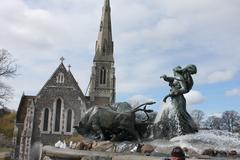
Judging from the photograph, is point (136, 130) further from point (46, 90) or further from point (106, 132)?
point (46, 90)

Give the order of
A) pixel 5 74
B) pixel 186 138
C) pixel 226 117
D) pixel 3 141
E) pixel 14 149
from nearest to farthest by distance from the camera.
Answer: pixel 186 138
pixel 5 74
pixel 14 149
pixel 226 117
pixel 3 141

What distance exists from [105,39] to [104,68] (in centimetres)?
666

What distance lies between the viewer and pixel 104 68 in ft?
203

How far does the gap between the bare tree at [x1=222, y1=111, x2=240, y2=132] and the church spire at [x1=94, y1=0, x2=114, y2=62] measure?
21.8 meters

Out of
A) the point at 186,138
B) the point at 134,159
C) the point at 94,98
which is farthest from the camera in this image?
the point at 94,98

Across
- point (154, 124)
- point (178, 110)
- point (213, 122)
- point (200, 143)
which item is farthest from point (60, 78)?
point (200, 143)

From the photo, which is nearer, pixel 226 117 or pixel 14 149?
pixel 14 149

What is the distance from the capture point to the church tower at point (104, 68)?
189 feet

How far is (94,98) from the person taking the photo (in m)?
56.9

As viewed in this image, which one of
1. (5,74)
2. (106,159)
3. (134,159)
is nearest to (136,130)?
(106,159)

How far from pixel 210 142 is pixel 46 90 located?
142 feet

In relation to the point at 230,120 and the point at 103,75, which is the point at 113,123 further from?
the point at 103,75

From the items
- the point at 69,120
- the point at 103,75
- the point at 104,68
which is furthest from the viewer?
the point at 104,68

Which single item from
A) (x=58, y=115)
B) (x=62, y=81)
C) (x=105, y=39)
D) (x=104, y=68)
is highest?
(x=105, y=39)
